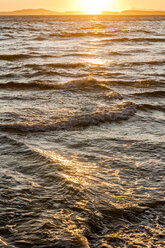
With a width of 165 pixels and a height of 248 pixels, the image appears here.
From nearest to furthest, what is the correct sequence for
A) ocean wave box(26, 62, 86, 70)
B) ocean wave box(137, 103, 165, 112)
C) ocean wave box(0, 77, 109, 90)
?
ocean wave box(137, 103, 165, 112) → ocean wave box(0, 77, 109, 90) → ocean wave box(26, 62, 86, 70)

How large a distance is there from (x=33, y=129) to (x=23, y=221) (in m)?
2.43

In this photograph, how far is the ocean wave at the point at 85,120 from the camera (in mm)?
4805

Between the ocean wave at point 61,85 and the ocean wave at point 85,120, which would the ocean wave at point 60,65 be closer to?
the ocean wave at point 61,85

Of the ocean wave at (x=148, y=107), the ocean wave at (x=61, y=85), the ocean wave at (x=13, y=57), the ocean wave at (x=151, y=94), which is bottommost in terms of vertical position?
the ocean wave at (x=148, y=107)

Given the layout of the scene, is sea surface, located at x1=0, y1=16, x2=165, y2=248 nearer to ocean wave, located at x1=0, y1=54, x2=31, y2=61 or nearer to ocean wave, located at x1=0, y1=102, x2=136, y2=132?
ocean wave, located at x1=0, y1=102, x2=136, y2=132

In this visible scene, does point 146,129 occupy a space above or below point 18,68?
below

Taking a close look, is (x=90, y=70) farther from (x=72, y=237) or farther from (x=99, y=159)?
(x=72, y=237)

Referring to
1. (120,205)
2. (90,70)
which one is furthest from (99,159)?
(90,70)

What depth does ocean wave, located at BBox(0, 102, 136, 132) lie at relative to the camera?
4805mm

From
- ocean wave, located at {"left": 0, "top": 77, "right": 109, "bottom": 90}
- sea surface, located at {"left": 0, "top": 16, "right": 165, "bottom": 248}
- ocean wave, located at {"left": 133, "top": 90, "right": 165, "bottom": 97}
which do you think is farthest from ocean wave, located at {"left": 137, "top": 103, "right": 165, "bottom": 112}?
ocean wave, located at {"left": 0, "top": 77, "right": 109, "bottom": 90}

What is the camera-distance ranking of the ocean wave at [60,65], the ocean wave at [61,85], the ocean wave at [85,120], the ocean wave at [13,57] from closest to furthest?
the ocean wave at [85,120]
the ocean wave at [61,85]
the ocean wave at [60,65]
the ocean wave at [13,57]

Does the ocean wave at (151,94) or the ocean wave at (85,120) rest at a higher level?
the ocean wave at (151,94)

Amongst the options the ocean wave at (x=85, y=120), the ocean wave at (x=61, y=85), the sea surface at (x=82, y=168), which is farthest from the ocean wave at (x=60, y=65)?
the ocean wave at (x=85, y=120)

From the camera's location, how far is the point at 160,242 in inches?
88.8
